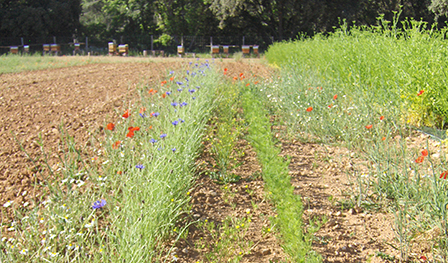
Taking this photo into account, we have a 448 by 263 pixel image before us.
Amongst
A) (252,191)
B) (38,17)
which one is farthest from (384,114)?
(38,17)

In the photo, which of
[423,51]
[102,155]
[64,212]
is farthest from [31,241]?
[423,51]

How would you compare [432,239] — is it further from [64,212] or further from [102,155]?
[102,155]

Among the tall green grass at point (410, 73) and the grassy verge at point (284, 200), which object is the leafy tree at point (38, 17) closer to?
the tall green grass at point (410, 73)

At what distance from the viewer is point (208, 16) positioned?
27.4 meters

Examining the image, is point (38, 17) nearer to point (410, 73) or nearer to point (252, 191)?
point (410, 73)

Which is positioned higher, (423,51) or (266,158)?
(423,51)

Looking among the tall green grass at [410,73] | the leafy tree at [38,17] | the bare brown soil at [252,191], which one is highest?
the leafy tree at [38,17]

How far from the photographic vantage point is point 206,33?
2834 cm

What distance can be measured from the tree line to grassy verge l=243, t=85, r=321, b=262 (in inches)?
844

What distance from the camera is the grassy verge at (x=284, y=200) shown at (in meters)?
2.18

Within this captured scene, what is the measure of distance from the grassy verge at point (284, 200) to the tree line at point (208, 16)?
70.3ft

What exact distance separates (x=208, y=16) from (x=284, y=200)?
26.2 m

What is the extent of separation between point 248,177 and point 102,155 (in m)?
1.56

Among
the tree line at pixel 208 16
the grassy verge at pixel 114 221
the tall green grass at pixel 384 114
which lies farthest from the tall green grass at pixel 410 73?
the tree line at pixel 208 16
